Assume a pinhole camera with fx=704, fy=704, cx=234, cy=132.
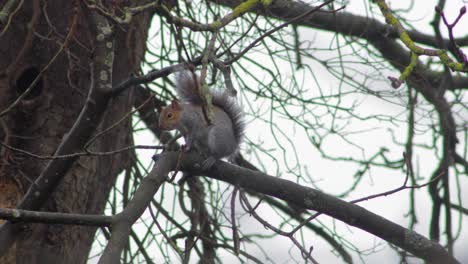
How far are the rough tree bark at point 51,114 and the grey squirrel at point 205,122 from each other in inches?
16.7

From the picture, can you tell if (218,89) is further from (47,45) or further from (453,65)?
(453,65)

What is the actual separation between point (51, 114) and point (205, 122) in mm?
765

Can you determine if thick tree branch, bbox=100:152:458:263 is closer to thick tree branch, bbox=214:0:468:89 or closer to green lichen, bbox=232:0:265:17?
green lichen, bbox=232:0:265:17

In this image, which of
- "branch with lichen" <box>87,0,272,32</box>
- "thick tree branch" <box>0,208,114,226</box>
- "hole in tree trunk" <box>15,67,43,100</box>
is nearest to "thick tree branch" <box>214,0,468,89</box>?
"hole in tree trunk" <box>15,67,43,100</box>

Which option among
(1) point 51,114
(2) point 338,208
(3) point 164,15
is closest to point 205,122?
(1) point 51,114

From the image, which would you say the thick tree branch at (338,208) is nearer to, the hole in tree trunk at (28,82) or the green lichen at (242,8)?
the green lichen at (242,8)

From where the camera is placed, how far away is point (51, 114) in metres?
2.57

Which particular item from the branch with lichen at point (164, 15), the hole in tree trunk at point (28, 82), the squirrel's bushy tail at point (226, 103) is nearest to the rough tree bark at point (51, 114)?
the hole in tree trunk at point (28, 82)

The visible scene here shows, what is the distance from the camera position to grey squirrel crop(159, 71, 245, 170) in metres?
3.06

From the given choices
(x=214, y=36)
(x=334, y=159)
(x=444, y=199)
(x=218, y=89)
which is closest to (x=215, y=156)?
(x=218, y=89)

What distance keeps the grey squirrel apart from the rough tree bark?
42 cm

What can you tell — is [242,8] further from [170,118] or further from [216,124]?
[170,118]

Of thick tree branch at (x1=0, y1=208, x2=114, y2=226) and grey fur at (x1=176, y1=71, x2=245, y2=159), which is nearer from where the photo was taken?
thick tree branch at (x1=0, y1=208, x2=114, y2=226)

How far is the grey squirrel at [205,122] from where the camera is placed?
121 inches
